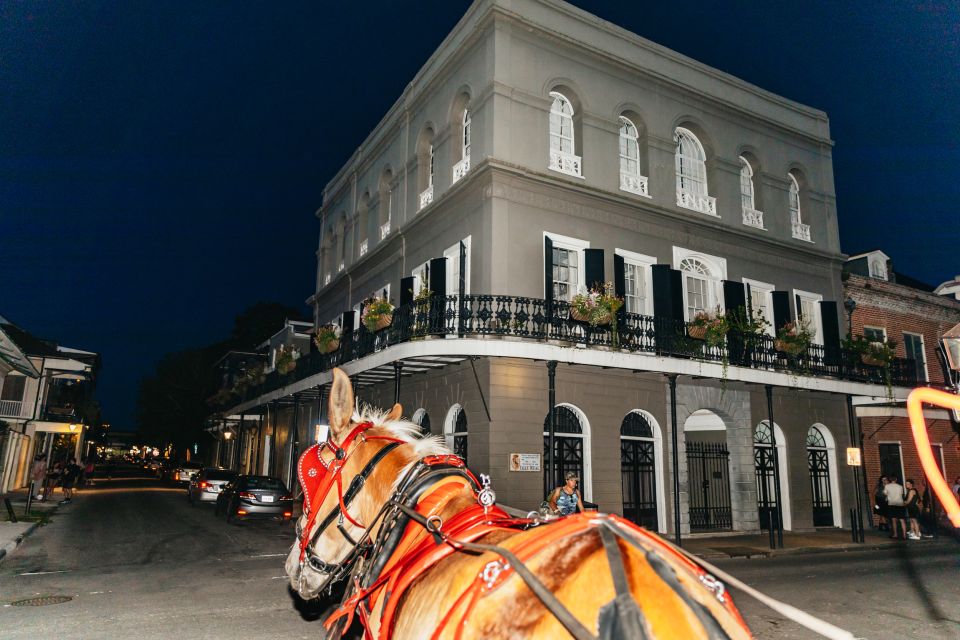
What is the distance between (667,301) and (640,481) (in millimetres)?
4702

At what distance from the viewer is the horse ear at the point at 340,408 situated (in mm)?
3791

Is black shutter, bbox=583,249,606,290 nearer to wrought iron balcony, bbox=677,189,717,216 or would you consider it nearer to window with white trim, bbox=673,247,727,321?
window with white trim, bbox=673,247,727,321

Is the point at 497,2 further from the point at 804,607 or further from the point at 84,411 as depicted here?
the point at 84,411

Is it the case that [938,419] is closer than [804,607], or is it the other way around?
[804,607]

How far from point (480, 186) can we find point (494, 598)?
14.3 metres

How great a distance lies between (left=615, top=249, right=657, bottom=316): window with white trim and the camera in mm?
16641

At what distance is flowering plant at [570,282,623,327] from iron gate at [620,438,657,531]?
12.1 ft

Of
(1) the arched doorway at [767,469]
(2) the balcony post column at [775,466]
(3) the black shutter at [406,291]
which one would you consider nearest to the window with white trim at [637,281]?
(2) the balcony post column at [775,466]

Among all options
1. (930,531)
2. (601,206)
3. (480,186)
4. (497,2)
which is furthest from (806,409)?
(497,2)

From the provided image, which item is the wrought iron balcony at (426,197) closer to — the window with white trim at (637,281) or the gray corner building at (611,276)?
the gray corner building at (611,276)

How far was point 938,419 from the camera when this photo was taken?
21672mm

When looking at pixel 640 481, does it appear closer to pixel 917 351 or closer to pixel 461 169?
pixel 461 169

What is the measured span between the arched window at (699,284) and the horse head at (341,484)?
15.4m

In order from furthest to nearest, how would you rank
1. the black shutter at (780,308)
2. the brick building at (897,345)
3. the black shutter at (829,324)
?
the brick building at (897,345) → the black shutter at (829,324) → the black shutter at (780,308)
